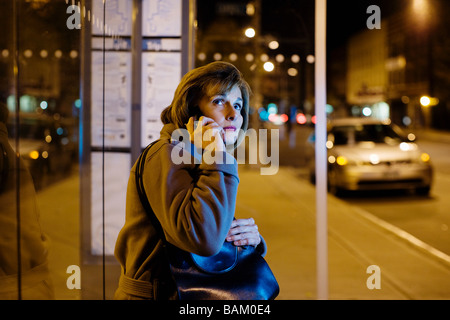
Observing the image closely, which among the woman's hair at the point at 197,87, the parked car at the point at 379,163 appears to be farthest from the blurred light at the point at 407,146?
the woman's hair at the point at 197,87

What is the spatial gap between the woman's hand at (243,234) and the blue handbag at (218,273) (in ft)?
0.07

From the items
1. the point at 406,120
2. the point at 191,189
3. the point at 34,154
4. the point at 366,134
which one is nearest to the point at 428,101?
the point at 406,120

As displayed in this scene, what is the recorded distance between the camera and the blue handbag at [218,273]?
175 cm

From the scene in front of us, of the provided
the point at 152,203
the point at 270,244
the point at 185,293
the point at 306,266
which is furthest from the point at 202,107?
the point at 270,244

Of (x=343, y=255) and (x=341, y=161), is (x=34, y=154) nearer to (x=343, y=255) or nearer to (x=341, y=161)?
(x=341, y=161)

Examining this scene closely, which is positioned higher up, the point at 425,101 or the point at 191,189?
the point at 425,101

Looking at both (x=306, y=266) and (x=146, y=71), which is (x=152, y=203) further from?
(x=306, y=266)

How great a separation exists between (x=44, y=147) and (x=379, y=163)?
8.41 m

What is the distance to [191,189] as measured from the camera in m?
1.71

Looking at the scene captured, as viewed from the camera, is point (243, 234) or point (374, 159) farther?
point (374, 159)

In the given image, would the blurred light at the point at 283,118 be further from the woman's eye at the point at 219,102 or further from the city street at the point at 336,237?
the woman's eye at the point at 219,102

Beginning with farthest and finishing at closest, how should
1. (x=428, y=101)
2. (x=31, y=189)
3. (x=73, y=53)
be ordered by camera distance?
1. (x=428, y=101)
2. (x=73, y=53)
3. (x=31, y=189)
